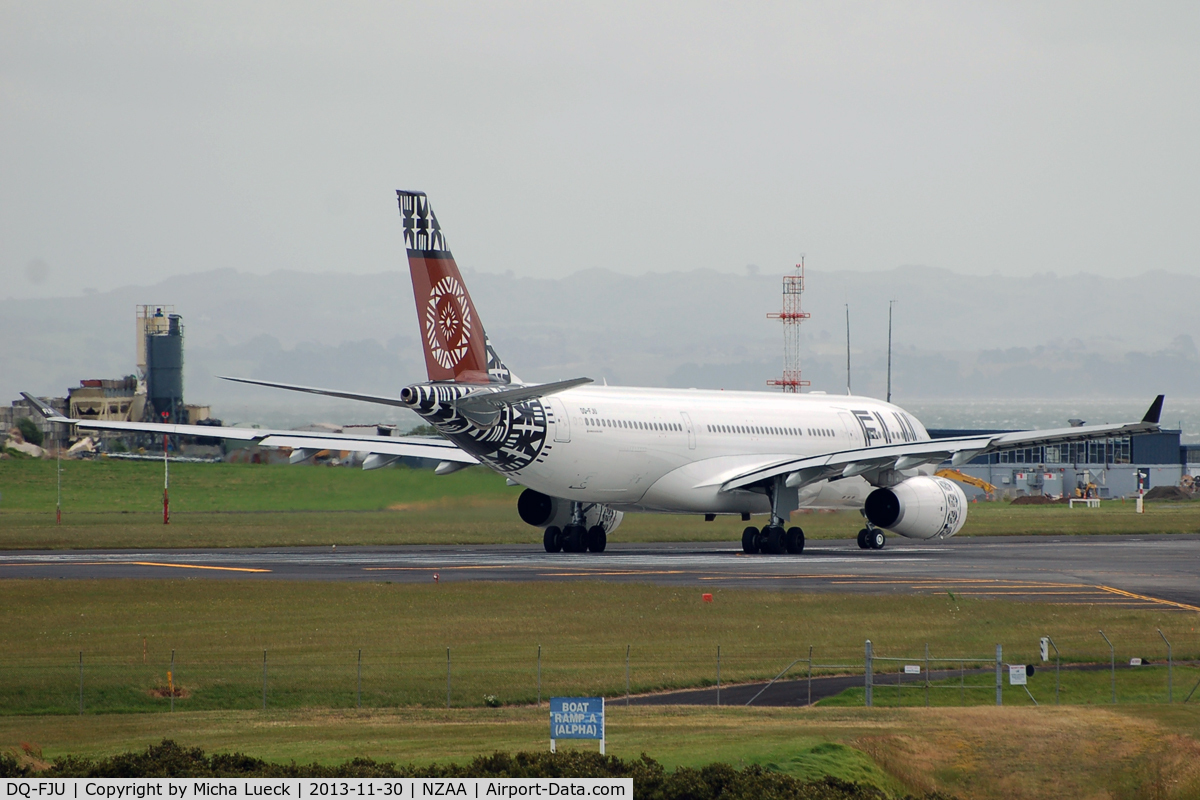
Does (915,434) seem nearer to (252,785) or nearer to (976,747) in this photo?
(976,747)

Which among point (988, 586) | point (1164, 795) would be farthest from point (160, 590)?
point (1164, 795)

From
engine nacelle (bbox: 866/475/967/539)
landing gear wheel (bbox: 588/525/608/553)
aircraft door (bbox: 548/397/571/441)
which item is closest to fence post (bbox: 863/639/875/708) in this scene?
aircraft door (bbox: 548/397/571/441)

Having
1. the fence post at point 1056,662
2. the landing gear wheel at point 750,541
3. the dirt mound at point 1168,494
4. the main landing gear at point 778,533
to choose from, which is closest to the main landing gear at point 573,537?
the landing gear wheel at point 750,541

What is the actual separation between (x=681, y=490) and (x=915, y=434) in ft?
47.1

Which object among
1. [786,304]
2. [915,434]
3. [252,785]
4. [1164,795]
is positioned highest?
[786,304]

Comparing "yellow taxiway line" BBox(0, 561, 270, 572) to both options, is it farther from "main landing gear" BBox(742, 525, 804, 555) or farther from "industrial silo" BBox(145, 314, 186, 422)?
"industrial silo" BBox(145, 314, 186, 422)

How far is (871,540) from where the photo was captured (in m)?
53.8

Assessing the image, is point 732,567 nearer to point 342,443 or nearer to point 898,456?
point 898,456

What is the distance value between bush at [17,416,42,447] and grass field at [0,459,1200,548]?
36166 millimetres

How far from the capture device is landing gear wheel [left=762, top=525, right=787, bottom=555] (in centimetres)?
4956

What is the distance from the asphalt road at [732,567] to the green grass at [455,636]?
2.52m

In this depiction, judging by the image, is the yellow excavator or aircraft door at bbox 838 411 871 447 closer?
aircraft door at bbox 838 411 871 447

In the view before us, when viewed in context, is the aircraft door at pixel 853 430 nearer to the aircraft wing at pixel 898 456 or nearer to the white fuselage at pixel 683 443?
the white fuselage at pixel 683 443

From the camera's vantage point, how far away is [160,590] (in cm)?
3600
